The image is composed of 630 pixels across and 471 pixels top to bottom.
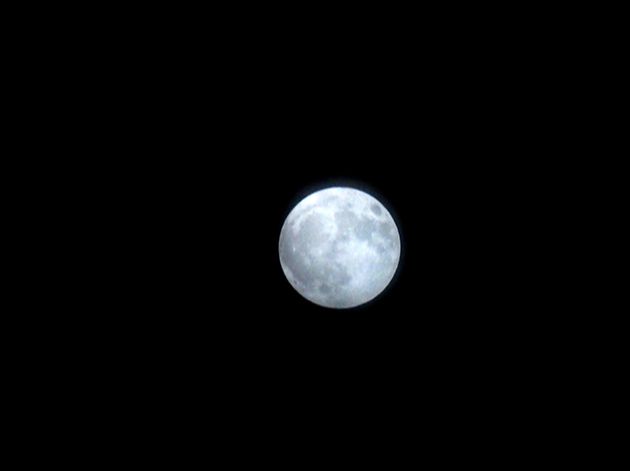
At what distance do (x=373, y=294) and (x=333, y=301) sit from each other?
0.94 feet

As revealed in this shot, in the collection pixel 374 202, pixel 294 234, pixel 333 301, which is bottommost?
pixel 333 301

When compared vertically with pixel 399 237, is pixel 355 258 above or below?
below

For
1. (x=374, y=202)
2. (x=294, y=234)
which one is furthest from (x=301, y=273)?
(x=374, y=202)

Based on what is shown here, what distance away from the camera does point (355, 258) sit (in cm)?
300

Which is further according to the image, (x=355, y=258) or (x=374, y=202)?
(x=374, y=202)

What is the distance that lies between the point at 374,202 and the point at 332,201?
0.33 m

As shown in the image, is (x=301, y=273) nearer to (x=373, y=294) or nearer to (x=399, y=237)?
(x=373, y=294)

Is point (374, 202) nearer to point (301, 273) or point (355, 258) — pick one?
point (355, 258)

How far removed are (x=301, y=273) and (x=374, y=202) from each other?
28.6 inches

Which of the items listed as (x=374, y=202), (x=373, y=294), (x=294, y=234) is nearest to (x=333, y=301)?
Answer: (x=373, y=294)

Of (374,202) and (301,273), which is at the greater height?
(374,202)

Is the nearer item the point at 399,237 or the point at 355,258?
the point at 355,258

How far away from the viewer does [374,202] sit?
3258 mm

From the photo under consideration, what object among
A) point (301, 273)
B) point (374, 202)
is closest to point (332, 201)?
point (374, 202)
